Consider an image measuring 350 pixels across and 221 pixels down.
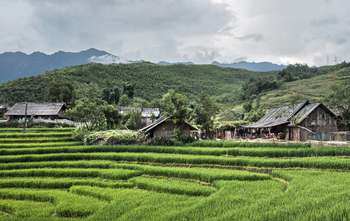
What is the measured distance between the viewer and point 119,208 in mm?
18562

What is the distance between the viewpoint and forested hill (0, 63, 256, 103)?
97088 millimetres

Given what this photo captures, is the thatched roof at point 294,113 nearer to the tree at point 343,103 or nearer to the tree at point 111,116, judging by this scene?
the tree at point 343,103

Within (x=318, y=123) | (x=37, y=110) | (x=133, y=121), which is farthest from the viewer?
(x=37, y=110)

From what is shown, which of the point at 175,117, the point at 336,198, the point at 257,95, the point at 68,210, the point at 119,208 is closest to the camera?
the point at 336,198

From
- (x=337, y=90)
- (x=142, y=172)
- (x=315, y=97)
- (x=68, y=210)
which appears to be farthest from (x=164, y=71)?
(x=68, y=210)

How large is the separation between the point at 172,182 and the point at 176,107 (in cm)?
1728

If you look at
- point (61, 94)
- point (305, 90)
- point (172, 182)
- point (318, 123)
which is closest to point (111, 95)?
point (61, 94)

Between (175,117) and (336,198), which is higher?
(175,117)

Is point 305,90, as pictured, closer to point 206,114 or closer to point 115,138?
point 206,114

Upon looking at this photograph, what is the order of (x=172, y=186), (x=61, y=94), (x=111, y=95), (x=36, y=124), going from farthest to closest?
(x=111, y=95)
(x=61, y=94)
(x=36, y=124)
(x=172, y=186)

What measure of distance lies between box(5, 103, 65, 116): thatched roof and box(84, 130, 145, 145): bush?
28.9m

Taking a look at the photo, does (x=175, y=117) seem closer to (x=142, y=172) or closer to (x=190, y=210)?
(x=142, y=172)

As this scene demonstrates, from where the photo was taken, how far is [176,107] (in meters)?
41.7

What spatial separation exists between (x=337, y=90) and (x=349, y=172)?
28109mm
